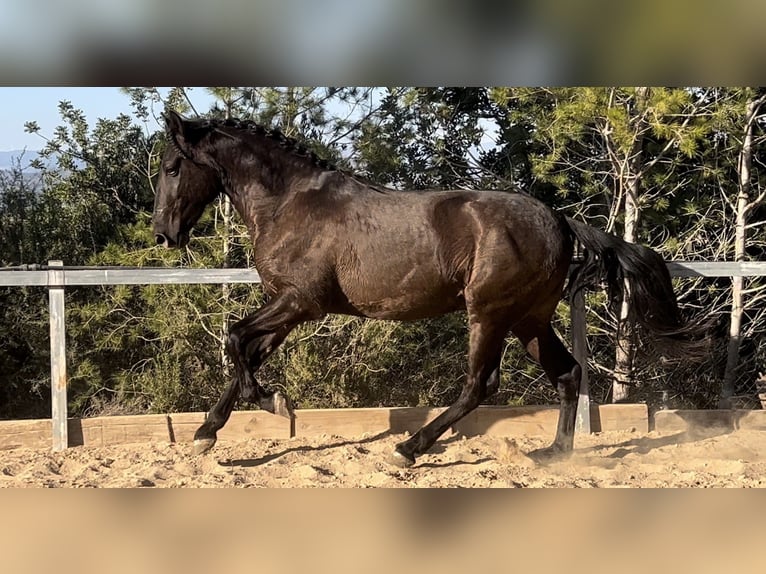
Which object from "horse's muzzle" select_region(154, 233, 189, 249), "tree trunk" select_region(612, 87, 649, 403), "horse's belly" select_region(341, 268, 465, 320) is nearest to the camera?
"horse's belly" select_region(341, 268, 465, 320)

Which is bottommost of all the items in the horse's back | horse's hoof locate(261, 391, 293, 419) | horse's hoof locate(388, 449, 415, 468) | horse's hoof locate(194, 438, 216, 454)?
horse's hoof locate(388, 449, 415, 468)

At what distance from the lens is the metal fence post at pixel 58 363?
4.58 metres

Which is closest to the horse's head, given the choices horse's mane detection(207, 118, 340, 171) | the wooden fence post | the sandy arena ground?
horse's mane detection(207, 118, 340, 171)

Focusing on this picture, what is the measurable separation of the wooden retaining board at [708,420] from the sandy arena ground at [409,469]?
0.33 feet

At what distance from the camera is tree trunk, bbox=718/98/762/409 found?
5898mm

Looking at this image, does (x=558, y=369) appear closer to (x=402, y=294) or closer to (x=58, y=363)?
(x=402, y=294)

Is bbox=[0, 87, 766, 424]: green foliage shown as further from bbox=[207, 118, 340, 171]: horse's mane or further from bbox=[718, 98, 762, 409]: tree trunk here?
bbox=[207, 118, 340, 171]: horse's mane

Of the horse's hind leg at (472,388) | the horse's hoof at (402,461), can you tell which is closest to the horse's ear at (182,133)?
the horse's hind leg at (472,388)

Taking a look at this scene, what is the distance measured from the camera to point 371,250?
418 cm

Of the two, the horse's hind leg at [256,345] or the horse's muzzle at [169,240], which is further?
the horse's muzzle at [169,240]

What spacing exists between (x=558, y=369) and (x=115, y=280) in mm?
2866

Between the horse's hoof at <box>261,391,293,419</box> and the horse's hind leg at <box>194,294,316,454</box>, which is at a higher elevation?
the horse's hind leg at <box>194,294,316,454</box>

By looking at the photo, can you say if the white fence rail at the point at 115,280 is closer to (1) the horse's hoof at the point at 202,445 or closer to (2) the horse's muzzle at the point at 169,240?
(2) the horse's muzzle at the point at 169,240
